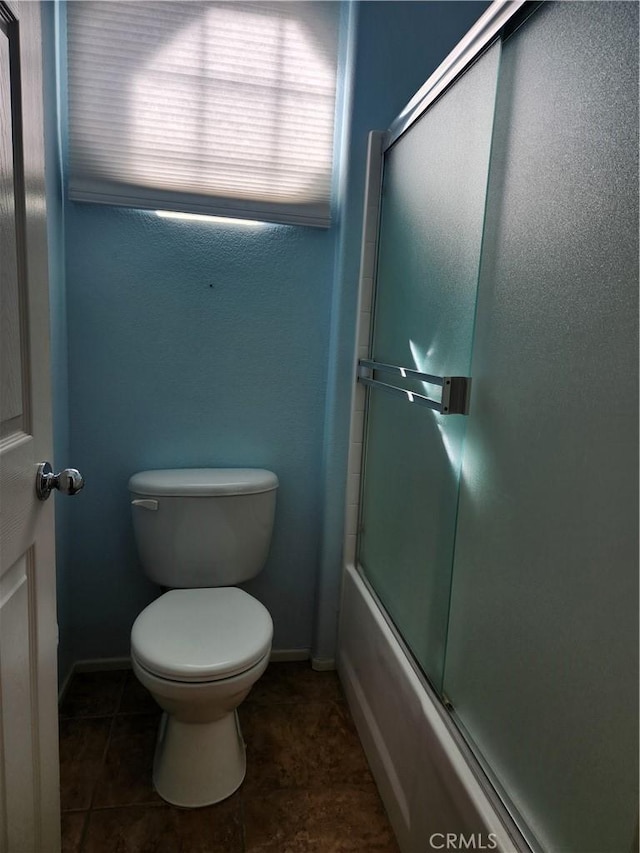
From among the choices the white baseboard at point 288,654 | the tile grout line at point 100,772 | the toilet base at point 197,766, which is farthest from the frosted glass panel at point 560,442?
the white baseboard at point 288,654

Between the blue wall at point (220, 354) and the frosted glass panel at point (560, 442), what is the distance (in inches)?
34.6

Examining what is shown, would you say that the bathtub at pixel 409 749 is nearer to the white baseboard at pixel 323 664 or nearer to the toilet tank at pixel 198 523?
the white baseboard at pixel 323 664

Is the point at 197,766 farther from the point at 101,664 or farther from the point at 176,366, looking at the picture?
the point at 176,366

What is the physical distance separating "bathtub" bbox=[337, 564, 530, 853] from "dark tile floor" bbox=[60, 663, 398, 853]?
75mm

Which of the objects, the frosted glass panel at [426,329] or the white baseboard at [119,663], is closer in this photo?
the frosted glass panel at [426,329]

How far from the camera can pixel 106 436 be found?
1.78 metres

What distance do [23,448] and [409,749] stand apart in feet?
3.42

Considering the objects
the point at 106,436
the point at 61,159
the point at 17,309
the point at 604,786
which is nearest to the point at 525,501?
the point at 604,786

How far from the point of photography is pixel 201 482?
5.50ft

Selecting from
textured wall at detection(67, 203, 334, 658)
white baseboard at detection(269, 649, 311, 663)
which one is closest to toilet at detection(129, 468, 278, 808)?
textured wall at detection(67, 203, 334, 658)

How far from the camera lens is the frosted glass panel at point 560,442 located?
677 millimetres

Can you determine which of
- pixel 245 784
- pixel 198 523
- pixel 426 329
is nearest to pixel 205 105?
pixel 426 329

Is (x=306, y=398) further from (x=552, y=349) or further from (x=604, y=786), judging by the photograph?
(x=604, y=786)

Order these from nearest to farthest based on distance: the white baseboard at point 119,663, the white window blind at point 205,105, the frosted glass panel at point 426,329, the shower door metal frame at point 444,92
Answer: the shower door metal frame at point 444,92
the frosted glass panel at point 426,329
the white window blind at point 205,105
the white baseboard at point 119,663
